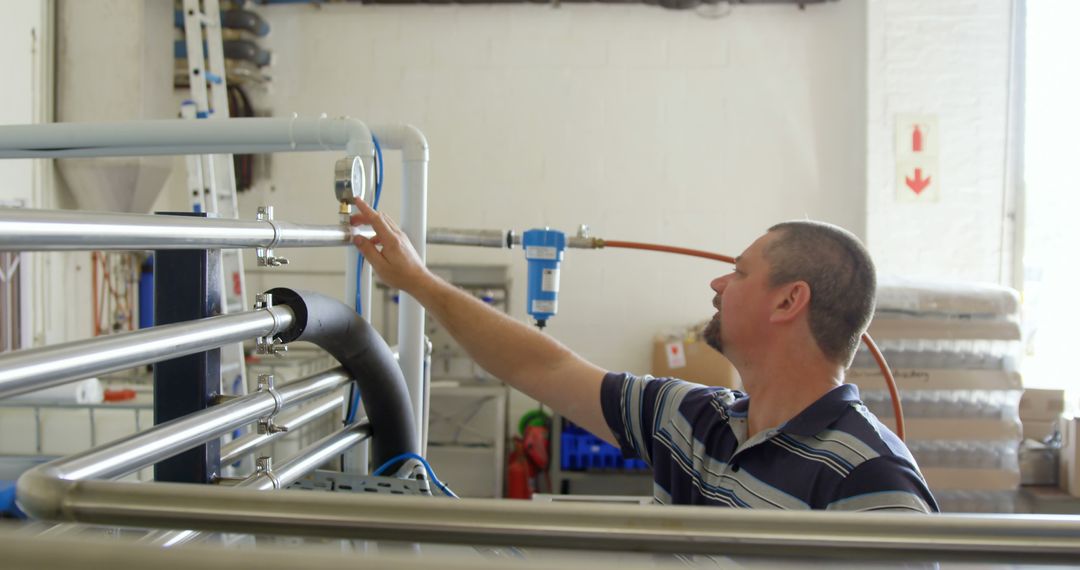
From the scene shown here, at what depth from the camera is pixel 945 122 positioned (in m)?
3.71

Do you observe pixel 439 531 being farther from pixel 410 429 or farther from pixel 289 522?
pixel 410 429

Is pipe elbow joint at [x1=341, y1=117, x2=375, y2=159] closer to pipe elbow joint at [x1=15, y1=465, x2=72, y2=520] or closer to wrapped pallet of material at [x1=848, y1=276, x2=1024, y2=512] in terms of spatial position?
pipe elbow joint at [x1=15, y1=465, x2=72, y2=520]

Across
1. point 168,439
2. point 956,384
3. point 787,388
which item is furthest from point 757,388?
point 956,384

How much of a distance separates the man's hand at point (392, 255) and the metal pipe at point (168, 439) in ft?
0.91

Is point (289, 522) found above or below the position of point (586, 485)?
above

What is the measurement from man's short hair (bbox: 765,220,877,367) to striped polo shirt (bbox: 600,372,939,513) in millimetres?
96

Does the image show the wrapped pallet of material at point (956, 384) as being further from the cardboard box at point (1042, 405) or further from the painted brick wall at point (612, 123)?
the painted brick wall at point (612, 123)

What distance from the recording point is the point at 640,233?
3.95 m

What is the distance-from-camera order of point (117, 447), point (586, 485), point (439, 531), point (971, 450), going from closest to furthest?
point (439, 531) < point (117, 447) < point (971, 450) < point (586, 485)

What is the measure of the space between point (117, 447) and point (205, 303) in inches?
9.1

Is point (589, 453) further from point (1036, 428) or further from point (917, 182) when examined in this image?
point (917, 182)

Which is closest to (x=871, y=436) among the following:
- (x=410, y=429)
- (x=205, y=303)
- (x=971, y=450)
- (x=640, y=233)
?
(x=410, y=429)

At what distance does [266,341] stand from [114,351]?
0.28 meters

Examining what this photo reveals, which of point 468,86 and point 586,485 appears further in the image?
point 468,86
